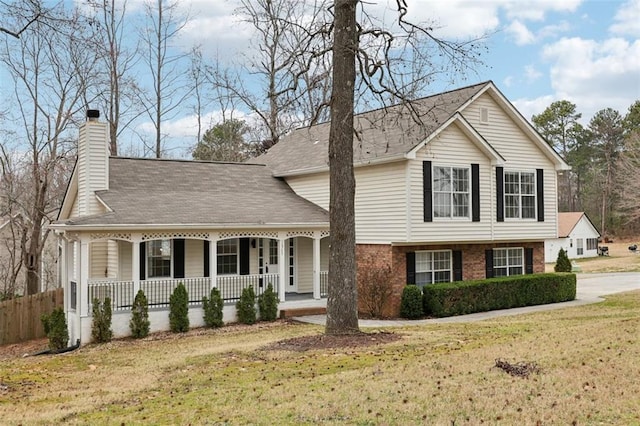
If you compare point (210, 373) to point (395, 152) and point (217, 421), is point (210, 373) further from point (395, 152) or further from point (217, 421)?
point (395, 152)

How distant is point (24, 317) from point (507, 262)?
53.0 feet

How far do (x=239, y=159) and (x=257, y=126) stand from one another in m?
3.11

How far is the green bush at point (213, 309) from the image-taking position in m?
17.7

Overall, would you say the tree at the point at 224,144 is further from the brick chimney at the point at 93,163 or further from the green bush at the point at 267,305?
the green bush at the point at 267,305

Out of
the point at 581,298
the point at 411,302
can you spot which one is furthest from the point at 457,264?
the point at 581,298

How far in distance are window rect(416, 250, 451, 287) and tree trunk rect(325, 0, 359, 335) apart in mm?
7036

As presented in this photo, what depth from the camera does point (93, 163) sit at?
19.1 m

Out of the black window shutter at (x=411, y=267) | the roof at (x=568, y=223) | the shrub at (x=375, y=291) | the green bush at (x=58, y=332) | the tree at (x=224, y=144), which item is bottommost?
the green bush at (x=58, y=332)

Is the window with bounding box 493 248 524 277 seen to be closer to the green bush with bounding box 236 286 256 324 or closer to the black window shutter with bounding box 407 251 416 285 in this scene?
the black window shutter with bounding box 407 251 416 285

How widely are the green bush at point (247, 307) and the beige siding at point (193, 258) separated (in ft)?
6.72

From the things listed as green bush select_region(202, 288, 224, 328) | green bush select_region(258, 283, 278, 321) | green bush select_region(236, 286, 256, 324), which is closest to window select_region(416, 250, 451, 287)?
green bush select_region(258, 283, 278, 321)

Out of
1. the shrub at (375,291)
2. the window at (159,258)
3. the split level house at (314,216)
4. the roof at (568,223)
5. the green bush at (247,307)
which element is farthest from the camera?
the roof at (568,223)

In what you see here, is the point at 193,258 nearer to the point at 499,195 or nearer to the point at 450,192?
the point at 450,192

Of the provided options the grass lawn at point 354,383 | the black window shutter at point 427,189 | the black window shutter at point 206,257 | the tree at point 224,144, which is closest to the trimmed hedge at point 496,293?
the black window shutter at point 427,189
